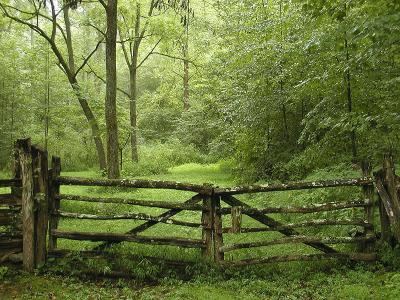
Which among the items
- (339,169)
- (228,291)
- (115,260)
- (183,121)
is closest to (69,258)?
(115,260)

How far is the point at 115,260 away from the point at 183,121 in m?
22.8

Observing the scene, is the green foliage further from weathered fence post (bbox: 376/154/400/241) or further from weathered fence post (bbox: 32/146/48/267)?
weathered fence post (bbox: 376/154/400/241)

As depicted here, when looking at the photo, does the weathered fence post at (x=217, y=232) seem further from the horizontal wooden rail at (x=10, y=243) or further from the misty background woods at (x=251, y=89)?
the horizontal wooden rail at (x=10, y=243)

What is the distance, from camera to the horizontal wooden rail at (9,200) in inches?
265

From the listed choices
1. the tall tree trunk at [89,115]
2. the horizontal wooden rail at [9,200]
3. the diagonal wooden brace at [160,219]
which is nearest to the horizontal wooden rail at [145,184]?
the diagonal wooden brace at [160,219]

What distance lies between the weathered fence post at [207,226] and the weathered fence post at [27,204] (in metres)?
2.87

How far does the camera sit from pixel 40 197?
22.0ft

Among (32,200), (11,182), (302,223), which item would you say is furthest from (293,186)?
(11,182)

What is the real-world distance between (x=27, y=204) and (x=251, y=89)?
8.86 m

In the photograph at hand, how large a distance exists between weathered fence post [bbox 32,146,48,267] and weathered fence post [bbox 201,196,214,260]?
8.93 feet

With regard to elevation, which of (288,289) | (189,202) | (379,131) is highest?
(379,131)

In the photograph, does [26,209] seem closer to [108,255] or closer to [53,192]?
[53,192]

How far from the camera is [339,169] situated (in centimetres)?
912

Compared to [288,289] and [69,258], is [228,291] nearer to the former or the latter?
[288,289]
